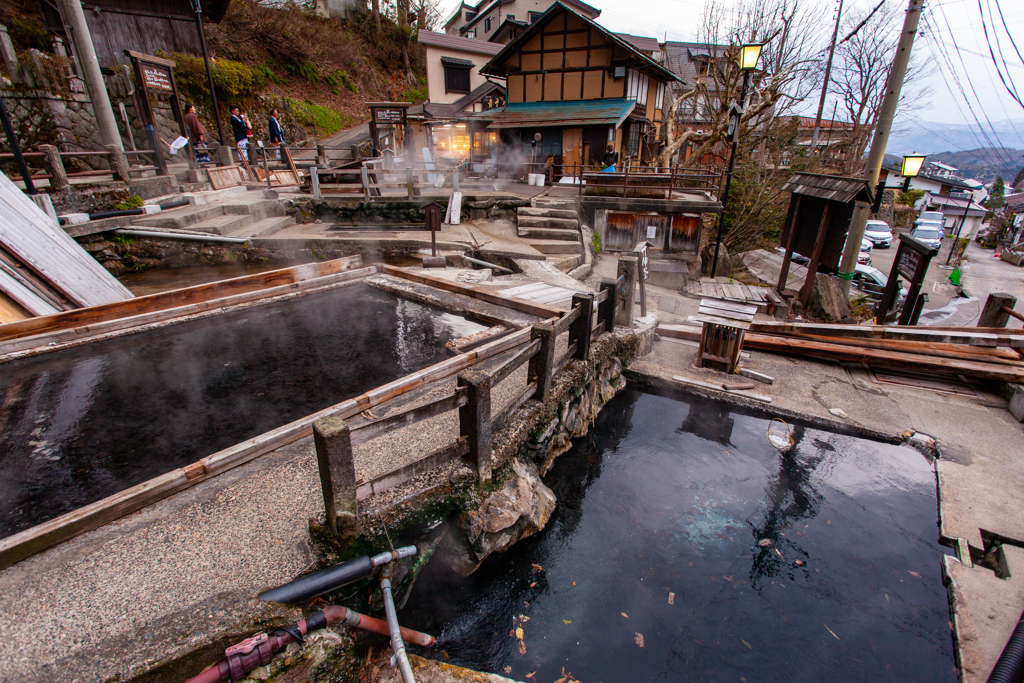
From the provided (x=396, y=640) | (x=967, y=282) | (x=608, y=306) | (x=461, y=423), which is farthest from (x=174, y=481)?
(x=967, y=282)

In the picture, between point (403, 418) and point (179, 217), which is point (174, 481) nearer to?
point (403, 418)

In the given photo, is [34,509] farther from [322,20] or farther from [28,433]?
[322,20]

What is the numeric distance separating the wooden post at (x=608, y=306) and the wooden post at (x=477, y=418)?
3644mm

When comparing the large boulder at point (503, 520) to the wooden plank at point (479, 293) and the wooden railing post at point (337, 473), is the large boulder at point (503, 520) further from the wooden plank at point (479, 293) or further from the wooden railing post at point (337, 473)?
the wooden plank at point (479, 293)

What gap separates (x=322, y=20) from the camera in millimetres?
31078

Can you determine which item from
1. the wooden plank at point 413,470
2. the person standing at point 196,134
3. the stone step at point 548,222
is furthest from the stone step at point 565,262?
the person standing at point 196,134

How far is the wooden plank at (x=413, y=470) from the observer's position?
11.2ft

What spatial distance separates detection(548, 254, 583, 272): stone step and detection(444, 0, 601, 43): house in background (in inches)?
1067

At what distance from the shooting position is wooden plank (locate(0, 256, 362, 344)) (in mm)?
5605

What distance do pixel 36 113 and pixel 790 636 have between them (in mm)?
23298

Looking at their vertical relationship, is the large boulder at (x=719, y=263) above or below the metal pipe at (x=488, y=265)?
below

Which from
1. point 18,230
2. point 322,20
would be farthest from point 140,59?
point 322,20

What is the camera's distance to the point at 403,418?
137 inches

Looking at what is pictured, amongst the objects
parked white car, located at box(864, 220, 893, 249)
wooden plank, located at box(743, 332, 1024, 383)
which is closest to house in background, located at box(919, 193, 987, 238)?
parked white car, located at box(864, 220, 893, 249)
